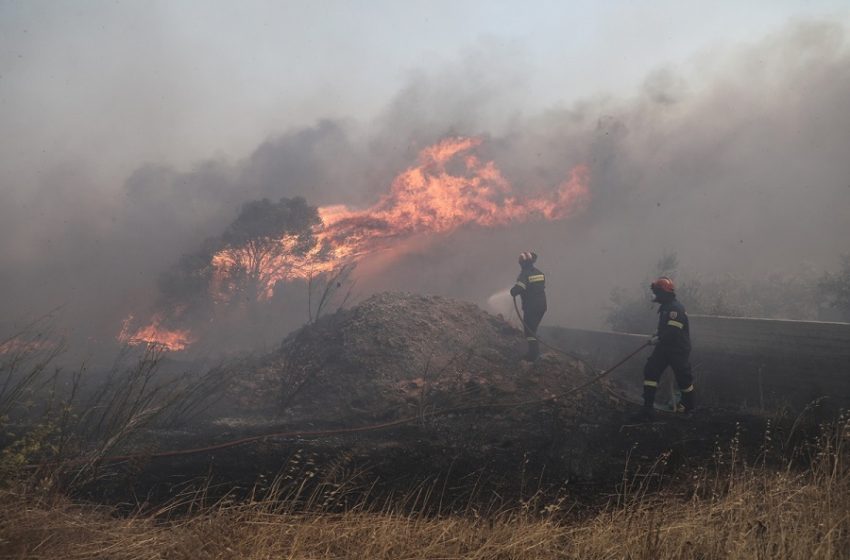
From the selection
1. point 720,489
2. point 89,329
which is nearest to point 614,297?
point 720,489

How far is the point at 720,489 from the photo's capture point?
169 inches

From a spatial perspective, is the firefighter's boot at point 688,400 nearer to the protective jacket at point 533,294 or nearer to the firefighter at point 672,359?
the firefighter at point 672,359

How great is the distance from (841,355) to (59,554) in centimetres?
926

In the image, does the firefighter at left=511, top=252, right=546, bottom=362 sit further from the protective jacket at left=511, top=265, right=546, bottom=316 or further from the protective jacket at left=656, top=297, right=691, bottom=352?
the protective jacket at left=656, top=297, right=691, bottom=352

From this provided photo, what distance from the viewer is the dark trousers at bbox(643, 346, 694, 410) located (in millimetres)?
A: 7230

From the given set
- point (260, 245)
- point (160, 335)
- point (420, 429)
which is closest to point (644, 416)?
point (420, 429)

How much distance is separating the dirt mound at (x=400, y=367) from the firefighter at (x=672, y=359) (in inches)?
72.9

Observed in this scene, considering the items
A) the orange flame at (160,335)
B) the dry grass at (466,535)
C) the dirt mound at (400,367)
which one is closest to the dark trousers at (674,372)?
the dirt mound at (400,367)

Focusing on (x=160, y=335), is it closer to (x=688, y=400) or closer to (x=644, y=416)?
(x=644, y=416)

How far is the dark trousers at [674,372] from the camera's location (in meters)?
7.23

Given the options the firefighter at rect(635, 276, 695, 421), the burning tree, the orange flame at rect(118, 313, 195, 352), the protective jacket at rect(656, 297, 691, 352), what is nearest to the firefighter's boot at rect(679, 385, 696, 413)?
the firefighter at rect(635, 276, 695, 421)

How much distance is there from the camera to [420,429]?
6.94 metres

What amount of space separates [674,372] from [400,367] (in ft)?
17.7

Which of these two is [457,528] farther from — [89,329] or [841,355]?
[89,329]
